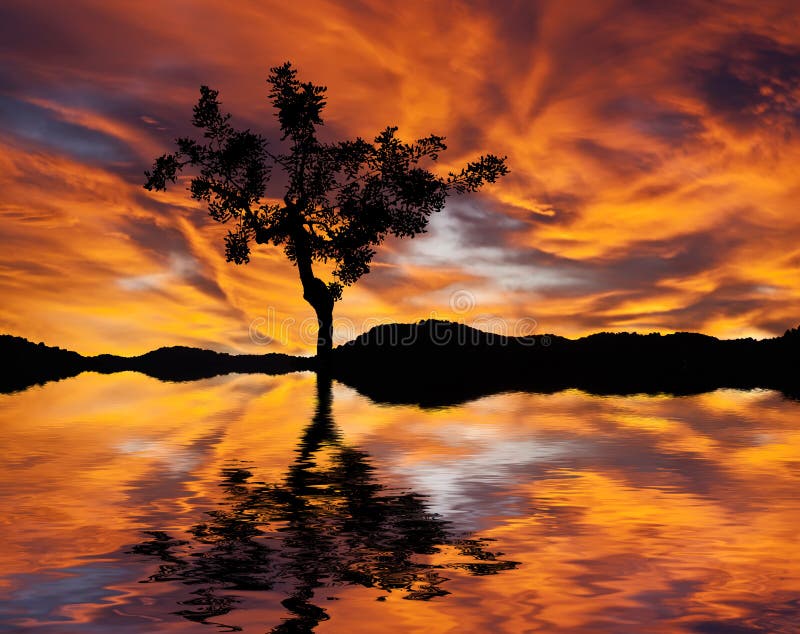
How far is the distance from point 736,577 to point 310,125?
43.6 metres

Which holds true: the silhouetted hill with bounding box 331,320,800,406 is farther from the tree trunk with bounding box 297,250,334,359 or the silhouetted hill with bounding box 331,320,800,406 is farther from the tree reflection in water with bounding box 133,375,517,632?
the tree reflection in water with bounding box 133,375,517,632

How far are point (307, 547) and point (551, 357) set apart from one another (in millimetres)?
44357

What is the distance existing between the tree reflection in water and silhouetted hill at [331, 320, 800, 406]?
3297cm

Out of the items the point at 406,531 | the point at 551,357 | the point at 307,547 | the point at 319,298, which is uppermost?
the point at 319,298

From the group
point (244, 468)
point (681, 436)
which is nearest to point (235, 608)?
point (244, 468)

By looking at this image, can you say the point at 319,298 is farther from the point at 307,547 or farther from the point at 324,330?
the point at 307,547

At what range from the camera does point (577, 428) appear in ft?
73.8

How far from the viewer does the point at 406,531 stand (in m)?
10.4

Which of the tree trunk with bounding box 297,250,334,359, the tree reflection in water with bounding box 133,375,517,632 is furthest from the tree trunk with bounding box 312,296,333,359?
the tree reflection in water with bounding box 133,375,517,632

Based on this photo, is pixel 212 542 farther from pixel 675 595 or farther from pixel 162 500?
pixel 675 595

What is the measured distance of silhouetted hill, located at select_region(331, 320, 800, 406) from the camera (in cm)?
4919

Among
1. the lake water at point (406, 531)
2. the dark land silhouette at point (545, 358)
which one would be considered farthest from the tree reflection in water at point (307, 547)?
the dark land silhouette at point (545, 358)

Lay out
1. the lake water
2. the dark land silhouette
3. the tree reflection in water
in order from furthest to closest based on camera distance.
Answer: the dark land silhouette
the tree reflection in water
the lake water

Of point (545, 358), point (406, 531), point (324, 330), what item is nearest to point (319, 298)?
point (324, 330)
